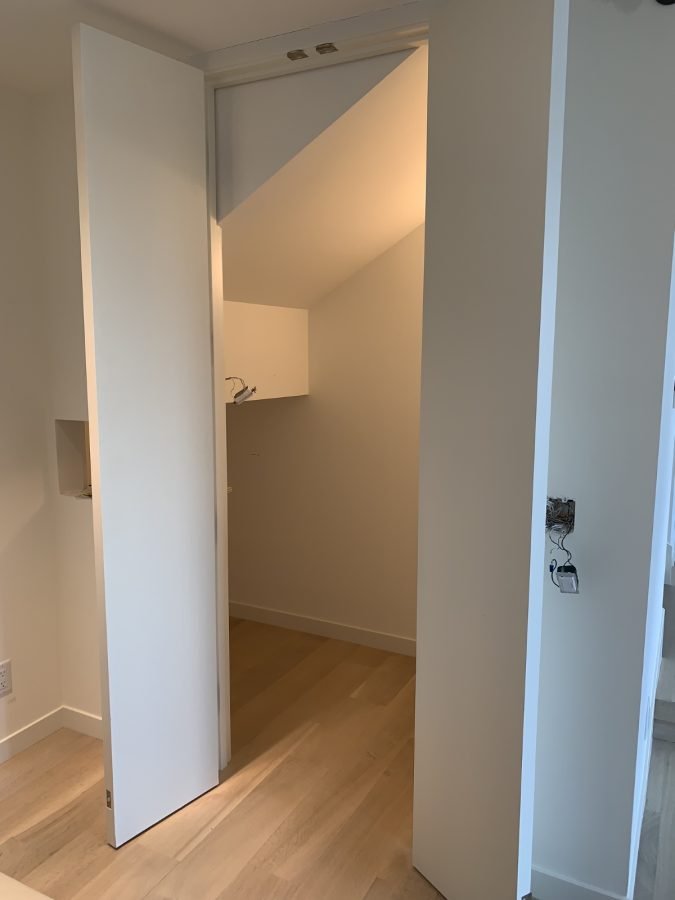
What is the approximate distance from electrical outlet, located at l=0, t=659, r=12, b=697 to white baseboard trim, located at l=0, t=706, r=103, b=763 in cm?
17

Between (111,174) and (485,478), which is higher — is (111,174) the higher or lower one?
the higher one

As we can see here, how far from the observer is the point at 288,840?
2096 millimetres

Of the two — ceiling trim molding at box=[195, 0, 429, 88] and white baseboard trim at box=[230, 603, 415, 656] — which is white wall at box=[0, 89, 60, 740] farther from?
white baseboard trim at box=[230, 603, 415, 656]

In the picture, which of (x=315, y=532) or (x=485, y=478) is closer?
(x=485, y=478)

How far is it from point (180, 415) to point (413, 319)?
4.57 feet

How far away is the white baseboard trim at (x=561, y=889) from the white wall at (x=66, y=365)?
1618 mm

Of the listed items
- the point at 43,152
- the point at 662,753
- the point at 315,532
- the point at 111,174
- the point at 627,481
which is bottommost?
the point at 662,753

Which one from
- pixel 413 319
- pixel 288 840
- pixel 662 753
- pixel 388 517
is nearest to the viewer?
pixel 288 840

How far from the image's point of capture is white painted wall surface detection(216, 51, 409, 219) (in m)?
1.93

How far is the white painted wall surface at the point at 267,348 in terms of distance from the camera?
2.88 meters

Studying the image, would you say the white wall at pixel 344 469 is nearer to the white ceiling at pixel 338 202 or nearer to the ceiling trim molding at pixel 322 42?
the white ceiling at pixel 338 202

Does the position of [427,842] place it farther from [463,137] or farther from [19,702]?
[463,137]

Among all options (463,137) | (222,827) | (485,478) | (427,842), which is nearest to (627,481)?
(485,478)

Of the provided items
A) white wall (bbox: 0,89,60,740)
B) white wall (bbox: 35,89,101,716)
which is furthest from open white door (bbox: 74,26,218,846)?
white wall (bbox: 0,89,60,740)
